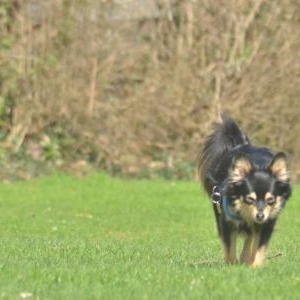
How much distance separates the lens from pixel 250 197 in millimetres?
10359

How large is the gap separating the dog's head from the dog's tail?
91cm

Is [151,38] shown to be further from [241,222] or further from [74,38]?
[241,222]

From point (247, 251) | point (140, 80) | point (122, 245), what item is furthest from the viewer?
point (140, 80)

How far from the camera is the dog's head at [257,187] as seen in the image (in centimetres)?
1034

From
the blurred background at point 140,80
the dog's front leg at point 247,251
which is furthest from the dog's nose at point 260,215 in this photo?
the blurred background at point 140,80

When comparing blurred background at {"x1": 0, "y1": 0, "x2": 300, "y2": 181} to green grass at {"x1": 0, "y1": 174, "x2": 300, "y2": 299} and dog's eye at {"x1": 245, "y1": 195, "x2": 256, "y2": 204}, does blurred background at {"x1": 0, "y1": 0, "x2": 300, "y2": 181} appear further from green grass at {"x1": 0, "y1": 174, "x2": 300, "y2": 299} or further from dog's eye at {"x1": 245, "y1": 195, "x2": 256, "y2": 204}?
dog's eye at {"x1": 245, "y1": 195, "x2": 256, "y2": 204}

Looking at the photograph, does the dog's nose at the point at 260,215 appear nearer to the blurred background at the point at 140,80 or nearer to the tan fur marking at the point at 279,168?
the tan fur marking at the point at 279,168

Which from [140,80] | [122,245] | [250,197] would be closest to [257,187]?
[250,197]

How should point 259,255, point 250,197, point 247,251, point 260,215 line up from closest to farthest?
point 260,215 < point 250,197 < point 259,255 < point 247,251

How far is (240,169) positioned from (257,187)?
0.24m

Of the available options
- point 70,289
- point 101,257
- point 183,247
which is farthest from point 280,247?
point 70,289

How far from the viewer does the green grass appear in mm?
8703

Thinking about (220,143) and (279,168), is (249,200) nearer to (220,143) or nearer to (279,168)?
(279,168)

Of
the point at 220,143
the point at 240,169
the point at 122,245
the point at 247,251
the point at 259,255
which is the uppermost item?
the point at 240,169
